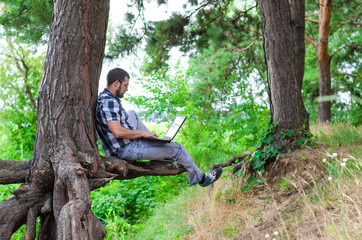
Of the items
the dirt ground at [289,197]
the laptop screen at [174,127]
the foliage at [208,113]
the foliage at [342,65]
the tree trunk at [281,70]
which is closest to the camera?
the dirt ground at [289,197]

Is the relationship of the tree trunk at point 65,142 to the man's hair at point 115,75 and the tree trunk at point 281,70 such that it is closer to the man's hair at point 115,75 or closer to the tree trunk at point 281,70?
the man's hair at point 115,75

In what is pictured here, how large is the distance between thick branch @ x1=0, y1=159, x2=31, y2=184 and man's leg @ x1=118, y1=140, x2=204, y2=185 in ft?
3.21

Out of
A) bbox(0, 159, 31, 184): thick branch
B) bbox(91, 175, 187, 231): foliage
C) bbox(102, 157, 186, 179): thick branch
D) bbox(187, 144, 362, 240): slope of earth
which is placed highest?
bbox(0, 159, 31, 184): thick branch

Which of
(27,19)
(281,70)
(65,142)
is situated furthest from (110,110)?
(27,19)

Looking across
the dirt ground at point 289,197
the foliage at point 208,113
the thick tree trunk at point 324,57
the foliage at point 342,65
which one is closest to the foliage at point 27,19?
the foliage at point 208,113

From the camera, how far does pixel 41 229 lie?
3.21m

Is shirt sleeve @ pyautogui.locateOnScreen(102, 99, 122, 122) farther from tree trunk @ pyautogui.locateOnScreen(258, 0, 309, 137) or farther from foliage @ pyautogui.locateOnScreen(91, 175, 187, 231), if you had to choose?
foliage @ pyautogui.locateOnScreen(91, 175, 187, 231)

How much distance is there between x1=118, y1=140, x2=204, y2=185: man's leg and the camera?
376 centimetres

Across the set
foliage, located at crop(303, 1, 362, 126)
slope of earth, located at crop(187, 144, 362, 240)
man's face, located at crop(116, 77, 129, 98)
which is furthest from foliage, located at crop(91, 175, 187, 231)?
foliage, located at crop(303, 1, 362, 126)

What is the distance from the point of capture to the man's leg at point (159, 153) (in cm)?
376

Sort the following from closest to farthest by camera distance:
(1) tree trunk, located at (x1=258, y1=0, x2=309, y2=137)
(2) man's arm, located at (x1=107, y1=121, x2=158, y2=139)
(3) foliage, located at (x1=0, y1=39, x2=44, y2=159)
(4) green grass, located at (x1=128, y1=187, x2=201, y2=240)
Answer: (2) man's arm, located at (x1=107, y1=121, x2=158, y2=139) < (1) tree trunk, located at (x1=258, y1=0, x2=309, y2=137) < (4) green grass, located at (x1=128, y1=187, x2=201, y2=240) < (3) foliage, located at (x1=0, y1=39, x2=44, y2=159)

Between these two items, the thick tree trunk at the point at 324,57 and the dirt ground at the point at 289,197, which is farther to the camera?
the thick tree trunk at the point at 324,57

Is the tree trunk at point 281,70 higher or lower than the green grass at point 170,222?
higher

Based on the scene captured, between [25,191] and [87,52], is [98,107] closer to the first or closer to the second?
[87,52]
